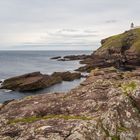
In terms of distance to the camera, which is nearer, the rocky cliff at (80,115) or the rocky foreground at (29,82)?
the rocky cliff at (80,115)


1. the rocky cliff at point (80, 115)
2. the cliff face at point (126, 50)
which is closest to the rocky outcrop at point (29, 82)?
the cliff face at point (126, 50)

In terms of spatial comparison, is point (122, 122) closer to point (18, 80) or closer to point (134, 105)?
point (134, 105)

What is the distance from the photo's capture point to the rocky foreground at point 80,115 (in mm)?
16078

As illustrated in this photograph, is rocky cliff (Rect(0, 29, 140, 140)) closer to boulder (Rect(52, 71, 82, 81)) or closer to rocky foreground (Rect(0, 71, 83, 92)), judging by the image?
rocky foreground (Rect(0, 71, 83, 92))

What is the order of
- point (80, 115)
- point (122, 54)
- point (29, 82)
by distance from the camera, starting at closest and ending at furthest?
point (80, 115) → point (29, 82) → point (122, 54)

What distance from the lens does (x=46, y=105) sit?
19.1 meters

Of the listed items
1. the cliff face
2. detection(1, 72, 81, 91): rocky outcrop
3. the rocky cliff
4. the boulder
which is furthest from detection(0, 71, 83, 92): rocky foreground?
the rocky cliff

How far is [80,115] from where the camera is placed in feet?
58.2

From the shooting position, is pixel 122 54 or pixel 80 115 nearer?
pixel 80 115

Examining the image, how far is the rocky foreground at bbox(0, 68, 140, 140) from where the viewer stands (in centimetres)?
1608

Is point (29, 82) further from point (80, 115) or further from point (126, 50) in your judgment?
point (80, 115)

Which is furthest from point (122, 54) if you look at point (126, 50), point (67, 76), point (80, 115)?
point (80, 115)

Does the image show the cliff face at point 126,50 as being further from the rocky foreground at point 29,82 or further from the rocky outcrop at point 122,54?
the rocky foreground at point 29,82

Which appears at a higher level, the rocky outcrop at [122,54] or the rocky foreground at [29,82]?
the rocky outcrop at [122,54]
